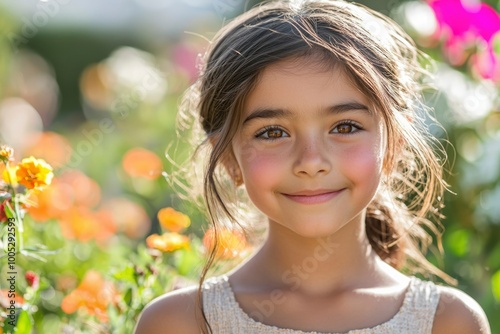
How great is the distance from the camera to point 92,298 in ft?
8.00

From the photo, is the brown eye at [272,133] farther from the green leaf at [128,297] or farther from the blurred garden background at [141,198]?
the green leaf at [128,297]

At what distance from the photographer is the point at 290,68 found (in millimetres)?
2004

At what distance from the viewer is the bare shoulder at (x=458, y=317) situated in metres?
2.09

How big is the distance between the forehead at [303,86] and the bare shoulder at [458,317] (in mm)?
502

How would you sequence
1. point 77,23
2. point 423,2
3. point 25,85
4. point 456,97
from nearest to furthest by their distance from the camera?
point 456,97
point 423,2
point 25,85
point 77,23

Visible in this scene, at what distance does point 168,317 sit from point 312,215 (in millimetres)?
416

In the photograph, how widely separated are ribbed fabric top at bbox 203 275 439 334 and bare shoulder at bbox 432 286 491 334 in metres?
0.02

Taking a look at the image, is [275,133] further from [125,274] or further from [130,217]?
[130,217]

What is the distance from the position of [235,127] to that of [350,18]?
1.18ft

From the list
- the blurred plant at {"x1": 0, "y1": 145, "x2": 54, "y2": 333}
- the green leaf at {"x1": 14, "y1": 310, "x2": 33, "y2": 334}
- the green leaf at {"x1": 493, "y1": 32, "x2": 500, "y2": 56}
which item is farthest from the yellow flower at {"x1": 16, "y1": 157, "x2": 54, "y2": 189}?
the green leaf at {"x1": 493, "y1": 32, "x2": 500, "y2": 56}

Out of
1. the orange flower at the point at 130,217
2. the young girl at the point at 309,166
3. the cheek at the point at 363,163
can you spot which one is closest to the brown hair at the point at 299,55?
the young girl at the point at 309,166

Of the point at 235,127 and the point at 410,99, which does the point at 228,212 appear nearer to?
the point at 235,127

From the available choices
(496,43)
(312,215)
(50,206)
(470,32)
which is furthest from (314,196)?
(470,32)

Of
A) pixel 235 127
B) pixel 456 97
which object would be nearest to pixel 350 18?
pixel 235 127
